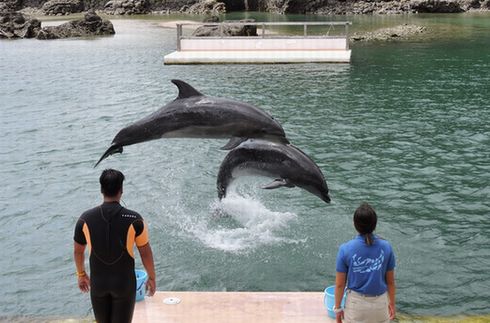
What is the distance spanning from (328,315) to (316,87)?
19.6 metres

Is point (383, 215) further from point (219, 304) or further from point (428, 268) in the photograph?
point (219, 304)

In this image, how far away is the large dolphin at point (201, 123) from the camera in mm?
8359

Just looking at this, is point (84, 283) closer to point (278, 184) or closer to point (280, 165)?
point (278, 184)

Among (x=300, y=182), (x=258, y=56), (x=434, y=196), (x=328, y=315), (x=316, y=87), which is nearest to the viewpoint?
(x=328, y=315)

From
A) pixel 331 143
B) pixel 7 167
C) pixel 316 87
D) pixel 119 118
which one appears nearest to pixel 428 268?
pixel 331 143

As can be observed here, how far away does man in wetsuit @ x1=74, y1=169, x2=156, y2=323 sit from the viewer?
5648 mm

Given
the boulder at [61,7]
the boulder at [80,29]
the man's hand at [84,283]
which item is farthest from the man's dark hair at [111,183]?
the boulder at [61,7]

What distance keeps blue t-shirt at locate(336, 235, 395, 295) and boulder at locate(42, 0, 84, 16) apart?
349 ft

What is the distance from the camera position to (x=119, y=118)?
72.2ft

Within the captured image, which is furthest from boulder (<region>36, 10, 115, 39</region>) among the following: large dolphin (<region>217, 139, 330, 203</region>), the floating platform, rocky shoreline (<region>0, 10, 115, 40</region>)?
large dolphin (<region>217, 139, 330, 203</region>)

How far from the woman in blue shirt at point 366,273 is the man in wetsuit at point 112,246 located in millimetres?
1941

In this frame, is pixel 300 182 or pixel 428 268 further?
pixel 428 268

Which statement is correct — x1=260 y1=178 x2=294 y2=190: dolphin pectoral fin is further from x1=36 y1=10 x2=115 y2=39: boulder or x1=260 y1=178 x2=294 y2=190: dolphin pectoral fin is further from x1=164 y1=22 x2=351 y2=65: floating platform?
x1=36 y1=10 x2=115 y2=39: boulder

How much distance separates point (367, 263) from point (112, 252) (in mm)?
2407
